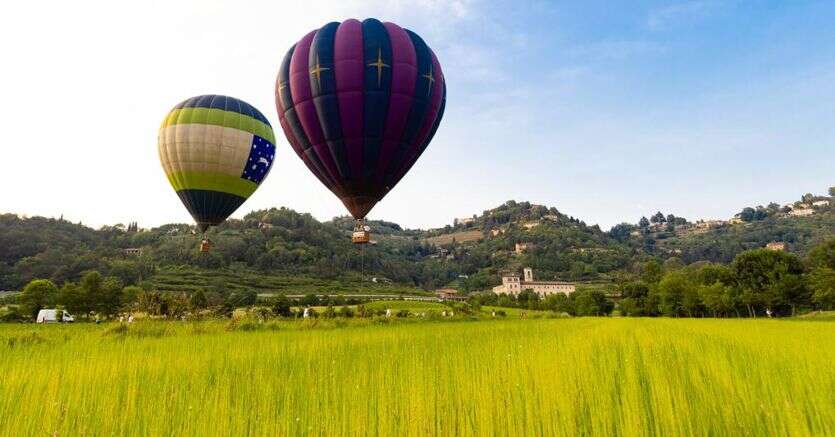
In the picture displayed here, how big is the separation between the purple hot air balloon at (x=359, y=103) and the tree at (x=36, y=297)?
52880 mm

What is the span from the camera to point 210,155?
3184 cm

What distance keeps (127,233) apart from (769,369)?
785 ft

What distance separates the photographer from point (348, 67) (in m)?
20.8

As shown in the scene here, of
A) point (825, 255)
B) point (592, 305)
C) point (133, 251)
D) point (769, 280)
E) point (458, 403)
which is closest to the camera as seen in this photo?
point (458, 403)

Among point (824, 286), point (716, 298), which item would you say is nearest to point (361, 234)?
point (824, 286)

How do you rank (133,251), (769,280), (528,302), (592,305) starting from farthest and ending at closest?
(133,251) → (528,302) → (592,305) → (769,280)

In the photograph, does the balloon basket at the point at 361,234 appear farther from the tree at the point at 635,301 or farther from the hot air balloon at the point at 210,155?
the tree at the point at 635,301

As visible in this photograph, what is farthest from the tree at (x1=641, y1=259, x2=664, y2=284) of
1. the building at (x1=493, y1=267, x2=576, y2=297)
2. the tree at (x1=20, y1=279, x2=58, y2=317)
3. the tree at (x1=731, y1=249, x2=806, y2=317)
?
the tree at (x1=20, y1=279, x2=58, y2=317)

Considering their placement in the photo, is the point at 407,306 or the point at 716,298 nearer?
the point at 716,298

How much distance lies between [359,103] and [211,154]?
16945 mm

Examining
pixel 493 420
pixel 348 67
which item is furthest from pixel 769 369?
pixel 348 67

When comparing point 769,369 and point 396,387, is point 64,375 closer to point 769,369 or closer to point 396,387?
point 396,387

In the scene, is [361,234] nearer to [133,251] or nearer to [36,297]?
[36,297]

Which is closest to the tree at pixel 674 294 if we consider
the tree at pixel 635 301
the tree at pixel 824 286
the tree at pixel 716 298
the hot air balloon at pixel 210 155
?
the tree at pixel 716 298
